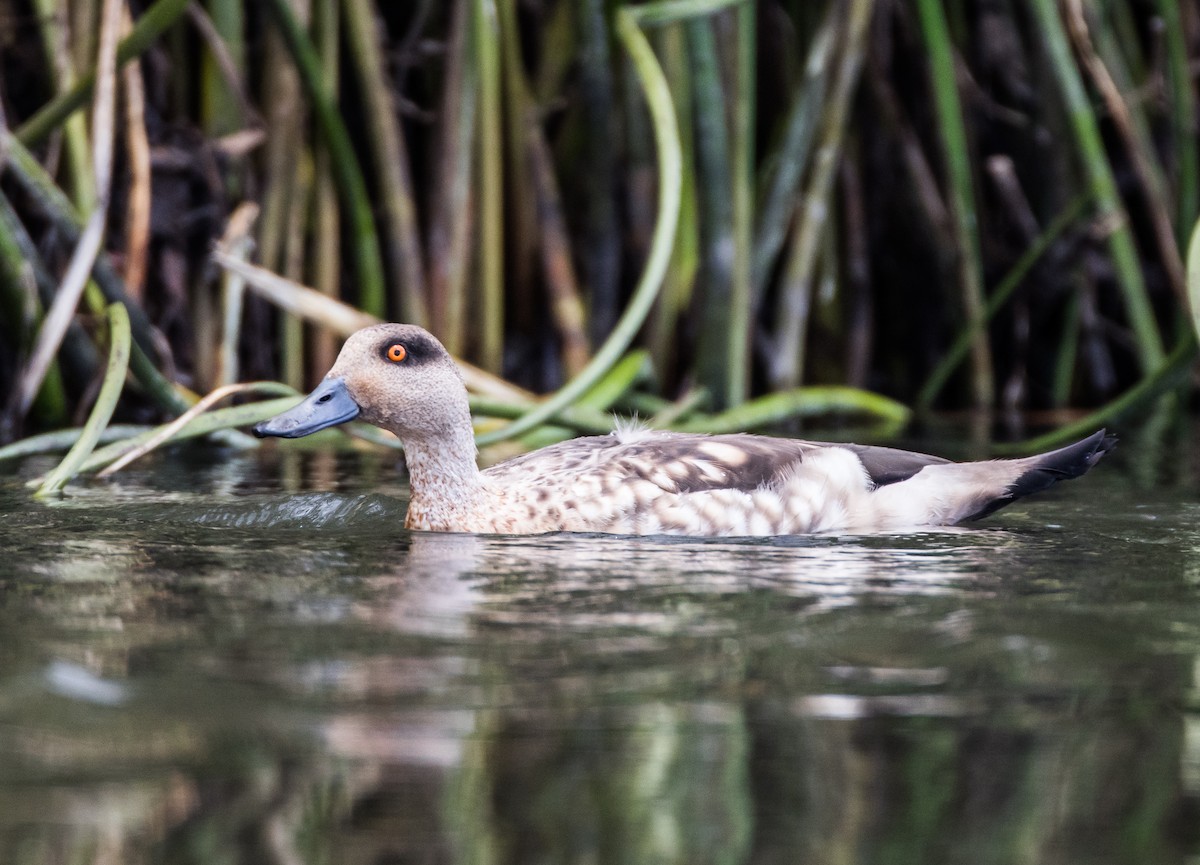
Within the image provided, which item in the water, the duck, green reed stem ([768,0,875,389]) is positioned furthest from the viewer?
green reed stem ([768,0,875,389])

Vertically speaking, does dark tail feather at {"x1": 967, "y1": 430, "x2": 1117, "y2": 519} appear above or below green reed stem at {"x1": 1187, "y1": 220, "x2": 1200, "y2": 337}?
below

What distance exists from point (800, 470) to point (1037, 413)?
327 cm

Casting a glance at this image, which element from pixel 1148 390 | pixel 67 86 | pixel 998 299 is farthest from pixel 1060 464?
Answer: pixel 67 86

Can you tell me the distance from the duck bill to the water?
0.30m

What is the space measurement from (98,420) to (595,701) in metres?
2.20

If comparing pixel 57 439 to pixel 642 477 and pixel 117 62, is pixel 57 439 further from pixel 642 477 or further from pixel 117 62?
pixel 642 477

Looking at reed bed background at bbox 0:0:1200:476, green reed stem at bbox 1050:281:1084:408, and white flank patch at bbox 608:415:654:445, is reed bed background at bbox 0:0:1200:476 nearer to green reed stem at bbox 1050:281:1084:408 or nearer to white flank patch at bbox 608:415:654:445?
green reed stem at bbox 1050:281:1084:408

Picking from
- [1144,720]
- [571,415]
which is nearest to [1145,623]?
[1144,720]

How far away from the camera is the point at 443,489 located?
440cm

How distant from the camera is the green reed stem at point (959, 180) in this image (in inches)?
261

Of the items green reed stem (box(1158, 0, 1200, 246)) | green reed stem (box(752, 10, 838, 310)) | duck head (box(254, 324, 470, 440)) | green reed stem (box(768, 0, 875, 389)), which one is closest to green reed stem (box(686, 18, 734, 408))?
green reed stem (box(752, 10, 838, 310))

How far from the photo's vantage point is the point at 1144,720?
245 centimetres

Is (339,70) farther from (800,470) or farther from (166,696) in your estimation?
(166,696)

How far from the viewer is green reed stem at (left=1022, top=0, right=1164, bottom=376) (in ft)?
21.1
